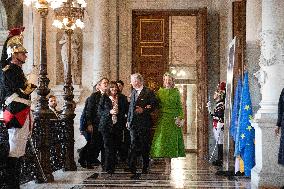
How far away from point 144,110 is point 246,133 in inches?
72.4

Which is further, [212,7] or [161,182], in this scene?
[212,7]

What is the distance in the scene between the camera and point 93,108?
1192 centimetres

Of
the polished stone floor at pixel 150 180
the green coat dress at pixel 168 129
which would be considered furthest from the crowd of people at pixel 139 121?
the polished stone floor at pixel 150 180

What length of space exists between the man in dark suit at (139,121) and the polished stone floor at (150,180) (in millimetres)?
453

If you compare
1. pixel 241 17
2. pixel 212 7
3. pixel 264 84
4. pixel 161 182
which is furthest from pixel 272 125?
pixel 212 7

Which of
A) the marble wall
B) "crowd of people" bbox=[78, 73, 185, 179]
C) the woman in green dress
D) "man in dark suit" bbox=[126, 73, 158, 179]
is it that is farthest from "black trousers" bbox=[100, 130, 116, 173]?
the marble wall

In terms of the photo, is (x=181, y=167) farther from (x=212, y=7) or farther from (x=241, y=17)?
(x=212, y=7)

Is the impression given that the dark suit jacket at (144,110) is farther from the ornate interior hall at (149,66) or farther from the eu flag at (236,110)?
the eu flag at (236,110)

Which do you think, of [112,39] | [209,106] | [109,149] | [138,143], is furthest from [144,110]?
[112,39]

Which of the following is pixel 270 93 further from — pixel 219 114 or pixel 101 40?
pixel 101 40

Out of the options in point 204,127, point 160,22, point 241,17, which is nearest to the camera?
point 241,17

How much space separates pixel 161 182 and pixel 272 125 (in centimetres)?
207

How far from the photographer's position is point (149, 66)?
653 inches

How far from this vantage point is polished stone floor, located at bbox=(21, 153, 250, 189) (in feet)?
29.9
